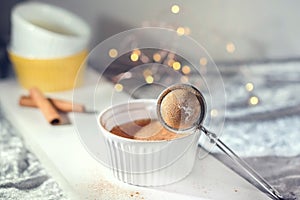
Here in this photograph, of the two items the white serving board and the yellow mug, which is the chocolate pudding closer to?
the white serving board

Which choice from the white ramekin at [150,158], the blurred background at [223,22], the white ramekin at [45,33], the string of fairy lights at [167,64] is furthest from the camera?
the blurred background at [223,22]

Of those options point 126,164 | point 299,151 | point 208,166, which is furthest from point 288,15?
point 126,164

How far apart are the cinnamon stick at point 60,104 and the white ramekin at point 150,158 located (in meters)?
0.22

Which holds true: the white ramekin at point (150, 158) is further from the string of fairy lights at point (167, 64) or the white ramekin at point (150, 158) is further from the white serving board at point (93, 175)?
the string of fairy lights at point (167, 64)

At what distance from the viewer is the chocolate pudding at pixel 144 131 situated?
0.75 m

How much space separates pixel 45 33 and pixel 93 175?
0.40 metres

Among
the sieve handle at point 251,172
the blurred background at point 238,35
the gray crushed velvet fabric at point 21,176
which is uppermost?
the blurred background at point 238,35

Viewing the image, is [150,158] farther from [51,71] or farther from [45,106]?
[51,71]

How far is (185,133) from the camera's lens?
0.74 metres

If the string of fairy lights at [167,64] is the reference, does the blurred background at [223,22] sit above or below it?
above

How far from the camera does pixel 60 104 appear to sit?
100 cm

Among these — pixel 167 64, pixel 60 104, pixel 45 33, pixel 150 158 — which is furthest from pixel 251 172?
pixel 45 33

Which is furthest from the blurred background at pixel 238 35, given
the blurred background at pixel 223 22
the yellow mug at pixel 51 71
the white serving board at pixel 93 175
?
the white serving board at pixel 93 175

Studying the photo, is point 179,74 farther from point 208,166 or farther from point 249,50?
point 249,50
